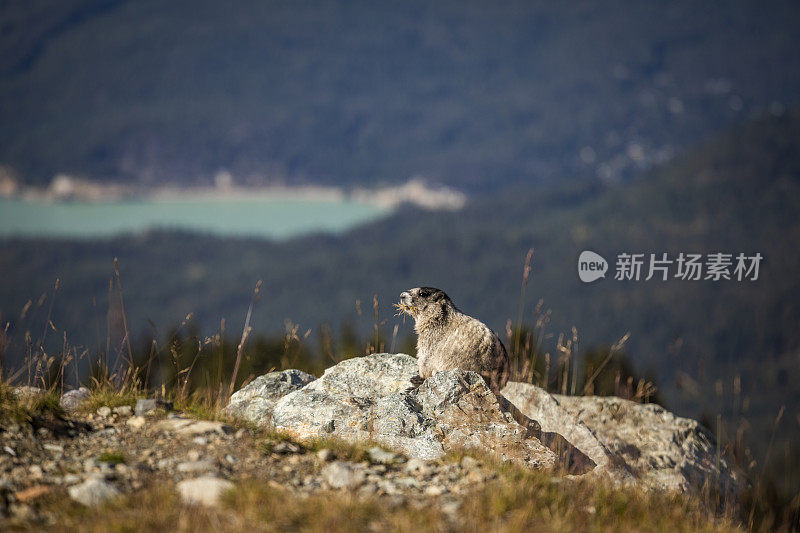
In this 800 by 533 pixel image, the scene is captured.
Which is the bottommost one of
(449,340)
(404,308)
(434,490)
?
(434,490)

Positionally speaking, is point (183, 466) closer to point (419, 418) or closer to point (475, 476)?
point (475, 476)

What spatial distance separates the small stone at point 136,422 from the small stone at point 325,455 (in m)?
2.25

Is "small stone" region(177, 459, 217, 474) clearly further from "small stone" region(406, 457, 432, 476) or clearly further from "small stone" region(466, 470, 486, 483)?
"small stone" region(466, 470, 486, 483)

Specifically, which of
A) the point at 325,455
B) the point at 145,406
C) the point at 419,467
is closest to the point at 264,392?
the point at 145,406

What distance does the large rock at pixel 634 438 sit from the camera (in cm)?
1125

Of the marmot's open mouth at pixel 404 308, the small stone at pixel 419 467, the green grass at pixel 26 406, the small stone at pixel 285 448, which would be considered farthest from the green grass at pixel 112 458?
the marmot's open mouth at pixel 404 308

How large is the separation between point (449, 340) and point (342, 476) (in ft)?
15.2

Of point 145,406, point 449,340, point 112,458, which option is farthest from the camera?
point 449,340

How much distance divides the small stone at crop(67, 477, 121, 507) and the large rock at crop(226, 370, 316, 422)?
2.98 m

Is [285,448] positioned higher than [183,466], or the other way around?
[285,448]

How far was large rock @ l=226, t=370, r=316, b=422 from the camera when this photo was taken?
10.4 m

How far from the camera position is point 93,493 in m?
6.83

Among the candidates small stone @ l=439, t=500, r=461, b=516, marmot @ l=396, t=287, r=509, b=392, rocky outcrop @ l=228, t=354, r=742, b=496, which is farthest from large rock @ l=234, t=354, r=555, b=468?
small stone @ l=439, t=500, r=461, b=516

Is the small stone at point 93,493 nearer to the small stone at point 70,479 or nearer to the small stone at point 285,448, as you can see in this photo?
the small stone at point 70,479
